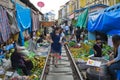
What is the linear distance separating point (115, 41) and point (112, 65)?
0.96 meters

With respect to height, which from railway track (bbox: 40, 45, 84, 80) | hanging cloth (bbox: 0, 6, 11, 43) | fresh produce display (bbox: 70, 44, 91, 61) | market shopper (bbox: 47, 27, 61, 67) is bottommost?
railway track (bbox: 40, 45, 84, 80)

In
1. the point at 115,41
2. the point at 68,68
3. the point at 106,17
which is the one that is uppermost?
the point at 106,17

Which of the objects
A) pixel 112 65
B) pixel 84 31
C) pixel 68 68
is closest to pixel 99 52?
pixel 68 68

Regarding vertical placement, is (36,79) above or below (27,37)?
below

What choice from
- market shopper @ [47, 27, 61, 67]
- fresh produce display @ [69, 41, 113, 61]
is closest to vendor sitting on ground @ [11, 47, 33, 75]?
market shopper @ [47, 27, 61, 67]

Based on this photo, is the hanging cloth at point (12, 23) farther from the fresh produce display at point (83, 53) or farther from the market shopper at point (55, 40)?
the fresh produce display at point (83, 53)

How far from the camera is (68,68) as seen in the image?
50.1 ft

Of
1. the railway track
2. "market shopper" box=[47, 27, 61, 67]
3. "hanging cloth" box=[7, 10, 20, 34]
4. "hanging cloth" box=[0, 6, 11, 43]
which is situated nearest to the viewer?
"hanging cloth" box=[0, 6, 11, 43]

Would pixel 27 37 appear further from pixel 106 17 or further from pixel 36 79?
pixel 36 79

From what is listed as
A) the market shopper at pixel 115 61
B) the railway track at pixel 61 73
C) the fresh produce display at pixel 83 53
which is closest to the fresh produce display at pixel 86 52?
the fresh produce display at pixel 83 53

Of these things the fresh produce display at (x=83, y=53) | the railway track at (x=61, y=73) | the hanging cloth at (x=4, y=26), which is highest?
the hanging cloth at (x=4, y=26)

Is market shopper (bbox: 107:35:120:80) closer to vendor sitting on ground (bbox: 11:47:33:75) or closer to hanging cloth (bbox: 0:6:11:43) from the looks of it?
vendor sitting on ground (bbox: 11:47:33:75)

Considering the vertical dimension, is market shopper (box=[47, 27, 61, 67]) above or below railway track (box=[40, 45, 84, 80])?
above

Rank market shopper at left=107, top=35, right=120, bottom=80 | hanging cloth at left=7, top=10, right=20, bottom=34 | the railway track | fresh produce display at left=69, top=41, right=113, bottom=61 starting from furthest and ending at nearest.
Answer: fresh produce display at left=69, top=41, right=113, bottom=61 < hanging cloth at left=7, top=10, right=20, bottom=34 < the railway track < market shopper at left=107, top=35, right=120, bottom=80
